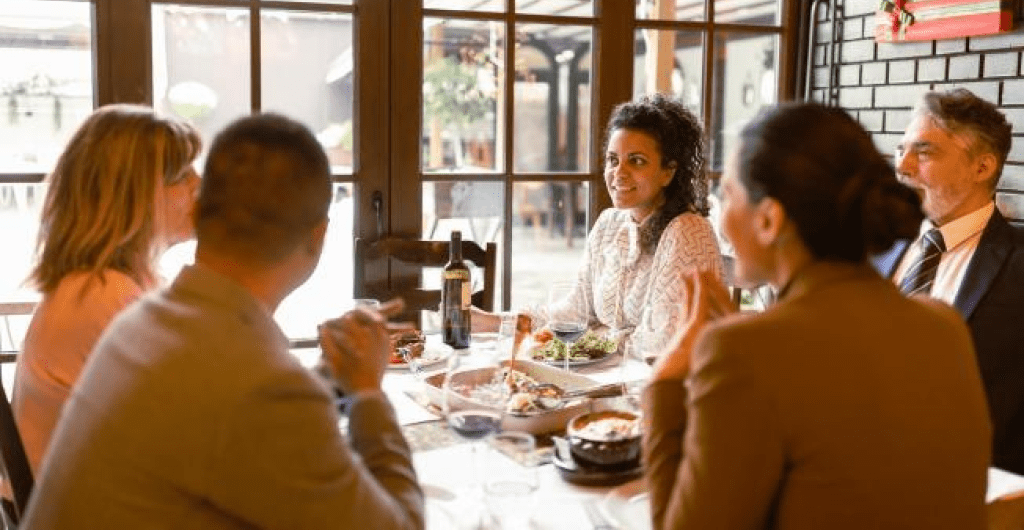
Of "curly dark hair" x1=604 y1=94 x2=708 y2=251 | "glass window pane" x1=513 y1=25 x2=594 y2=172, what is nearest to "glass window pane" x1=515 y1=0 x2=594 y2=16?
"glass window pane" x1=513 y1=25 x2=594 y2=172

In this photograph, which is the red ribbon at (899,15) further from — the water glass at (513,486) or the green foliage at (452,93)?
the water glass at (513,486)

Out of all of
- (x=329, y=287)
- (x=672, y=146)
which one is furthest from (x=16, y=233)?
(x=672, y=146)

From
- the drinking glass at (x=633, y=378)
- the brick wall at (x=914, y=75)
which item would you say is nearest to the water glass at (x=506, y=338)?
the drinking glass at (x=633, y=378)

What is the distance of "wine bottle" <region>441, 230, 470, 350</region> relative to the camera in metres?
2.37

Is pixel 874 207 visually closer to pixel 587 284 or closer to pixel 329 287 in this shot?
pixel 587 284

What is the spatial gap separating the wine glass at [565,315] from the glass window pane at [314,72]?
2.74 feet

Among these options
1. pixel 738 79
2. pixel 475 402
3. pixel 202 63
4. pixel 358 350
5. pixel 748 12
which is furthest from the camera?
pixel 738 79

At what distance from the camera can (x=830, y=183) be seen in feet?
3.61

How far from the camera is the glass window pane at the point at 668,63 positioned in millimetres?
3525

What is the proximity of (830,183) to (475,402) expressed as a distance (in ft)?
2.65

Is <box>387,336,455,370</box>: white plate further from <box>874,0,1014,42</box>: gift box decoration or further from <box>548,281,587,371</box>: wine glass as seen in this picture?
<box>874,0,1014,42</box>: gift box decoration

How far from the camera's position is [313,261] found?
1.24 m

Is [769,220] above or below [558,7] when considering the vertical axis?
below

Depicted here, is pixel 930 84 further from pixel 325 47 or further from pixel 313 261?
pixel 313 261
